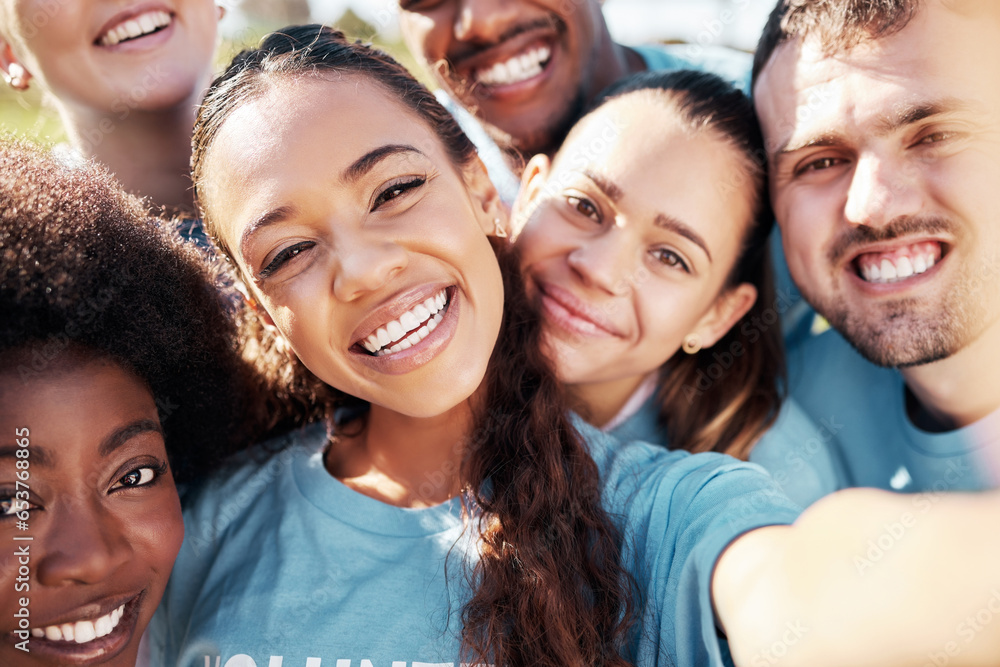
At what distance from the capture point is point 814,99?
2246 millimetres

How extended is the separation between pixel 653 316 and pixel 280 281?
3.91ft

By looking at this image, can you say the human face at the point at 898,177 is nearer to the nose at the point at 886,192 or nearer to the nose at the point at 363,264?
the nose at the point at 886,192

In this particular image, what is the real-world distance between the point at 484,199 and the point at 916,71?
4.19 feet

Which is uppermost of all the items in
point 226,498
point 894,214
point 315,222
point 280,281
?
point 315,222

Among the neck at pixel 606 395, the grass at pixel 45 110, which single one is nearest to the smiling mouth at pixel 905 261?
the neck at pixel 606 395

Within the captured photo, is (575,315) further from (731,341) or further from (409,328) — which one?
(731,341)

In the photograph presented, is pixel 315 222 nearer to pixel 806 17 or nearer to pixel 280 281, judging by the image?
pixel 280 281

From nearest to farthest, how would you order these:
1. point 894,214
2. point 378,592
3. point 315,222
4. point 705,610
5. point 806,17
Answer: point 705,610 → point 315,222 → point 378,592 → point 894,214 → point 806,17

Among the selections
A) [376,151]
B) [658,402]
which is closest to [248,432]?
[376,151]

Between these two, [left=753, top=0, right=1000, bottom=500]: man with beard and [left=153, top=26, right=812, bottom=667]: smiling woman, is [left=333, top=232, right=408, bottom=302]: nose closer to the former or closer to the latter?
[left=153, top=26, right=812, bottom=667]: smiling woman

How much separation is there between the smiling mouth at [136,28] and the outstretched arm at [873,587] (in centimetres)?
278

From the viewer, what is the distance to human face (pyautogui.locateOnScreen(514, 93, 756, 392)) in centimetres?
231

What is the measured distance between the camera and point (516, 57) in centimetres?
327

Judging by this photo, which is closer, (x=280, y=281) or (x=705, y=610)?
(x=705, y=610)
